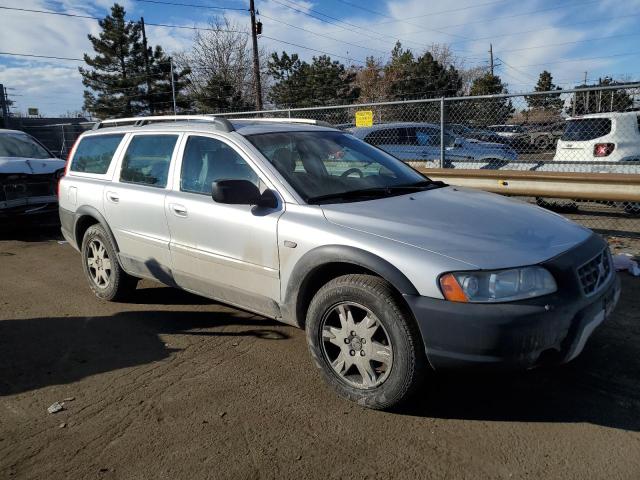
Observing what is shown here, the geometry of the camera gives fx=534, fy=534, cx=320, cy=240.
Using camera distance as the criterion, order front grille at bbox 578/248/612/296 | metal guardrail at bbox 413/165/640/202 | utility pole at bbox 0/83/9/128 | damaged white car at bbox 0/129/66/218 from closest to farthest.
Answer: front grille at bbox 578/248/612/296
metal guardrail at bbox 413/165/640/202
damaged white car at bbox 0/129/66/218
utility pole at bbox 0/83/9/128

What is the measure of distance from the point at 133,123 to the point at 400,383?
12.8 ft

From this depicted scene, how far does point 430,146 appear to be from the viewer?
394 inches

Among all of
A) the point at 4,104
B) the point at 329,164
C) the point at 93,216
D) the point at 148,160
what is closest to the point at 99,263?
the point at 93,216

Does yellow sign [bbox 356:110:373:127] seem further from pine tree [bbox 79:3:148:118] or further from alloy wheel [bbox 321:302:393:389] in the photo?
pine tree [bbox 79:3:148:118]

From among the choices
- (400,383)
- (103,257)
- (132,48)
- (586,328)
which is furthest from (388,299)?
(132,48)

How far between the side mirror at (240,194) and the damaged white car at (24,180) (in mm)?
6183

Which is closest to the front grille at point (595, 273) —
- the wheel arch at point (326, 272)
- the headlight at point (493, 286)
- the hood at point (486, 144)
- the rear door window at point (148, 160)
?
the headlight at point (493, 286)

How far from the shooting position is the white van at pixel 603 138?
9.12 meters

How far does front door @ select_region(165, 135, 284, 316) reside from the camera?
362 centimetres

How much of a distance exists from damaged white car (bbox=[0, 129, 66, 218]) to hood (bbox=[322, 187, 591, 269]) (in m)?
6.75

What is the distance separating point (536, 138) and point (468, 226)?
8.28m

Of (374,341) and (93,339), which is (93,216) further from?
(374,341)

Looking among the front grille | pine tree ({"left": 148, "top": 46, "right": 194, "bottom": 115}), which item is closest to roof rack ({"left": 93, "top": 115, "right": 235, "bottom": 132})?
the front grille

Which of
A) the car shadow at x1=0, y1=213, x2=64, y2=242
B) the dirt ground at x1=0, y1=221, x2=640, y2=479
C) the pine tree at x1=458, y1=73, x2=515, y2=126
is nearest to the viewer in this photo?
the dirt ground at x1=0, y1=221, x2=640, y2=479
